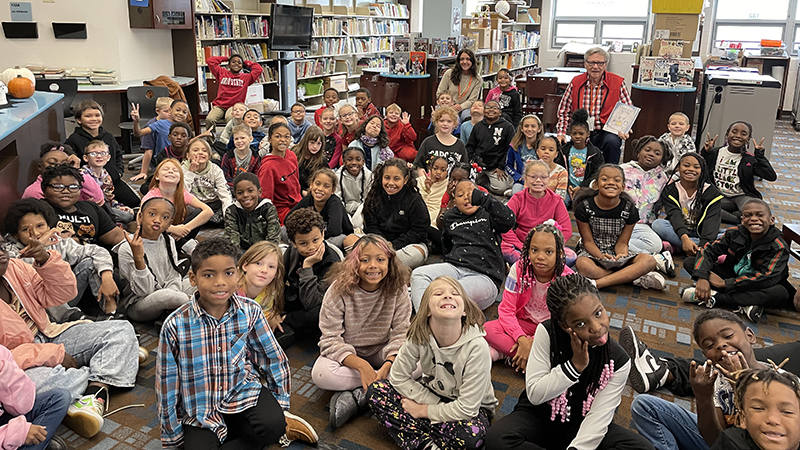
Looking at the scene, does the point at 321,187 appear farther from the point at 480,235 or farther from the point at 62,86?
the point at 62,86

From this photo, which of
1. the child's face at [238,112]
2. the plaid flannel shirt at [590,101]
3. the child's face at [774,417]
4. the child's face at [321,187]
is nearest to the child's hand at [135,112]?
the child's face at [238,112]

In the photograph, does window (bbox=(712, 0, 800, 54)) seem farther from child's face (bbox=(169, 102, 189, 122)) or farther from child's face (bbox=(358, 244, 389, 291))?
child's face (bbox=(358, 244, 389, 291))

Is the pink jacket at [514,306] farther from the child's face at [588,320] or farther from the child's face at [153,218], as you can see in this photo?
the child's face at [153,218]

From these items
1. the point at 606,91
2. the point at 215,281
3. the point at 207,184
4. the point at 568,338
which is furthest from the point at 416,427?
the point at 606,91

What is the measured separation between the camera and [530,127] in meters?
4.81

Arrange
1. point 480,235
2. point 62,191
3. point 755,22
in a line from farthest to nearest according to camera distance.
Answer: point 755,22 → point 480,235 → point 62,191

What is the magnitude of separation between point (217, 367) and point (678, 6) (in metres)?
5.84

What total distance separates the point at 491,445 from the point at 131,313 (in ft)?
6.21

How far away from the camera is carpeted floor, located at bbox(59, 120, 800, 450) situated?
213 centimetres

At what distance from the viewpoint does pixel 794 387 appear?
145 centimetres

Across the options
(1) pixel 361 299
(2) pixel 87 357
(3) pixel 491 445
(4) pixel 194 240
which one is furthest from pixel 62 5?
(3) pixel 491 445

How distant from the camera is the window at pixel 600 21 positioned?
12.1m

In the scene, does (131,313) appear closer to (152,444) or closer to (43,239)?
(43,239)

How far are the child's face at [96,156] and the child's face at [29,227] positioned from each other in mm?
1518
